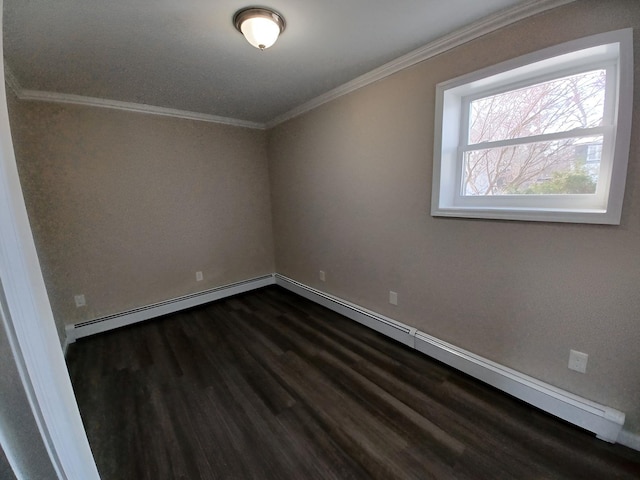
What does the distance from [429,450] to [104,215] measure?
336cm

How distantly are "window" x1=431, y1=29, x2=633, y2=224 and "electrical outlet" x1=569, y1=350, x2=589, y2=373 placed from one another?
30.1 inches

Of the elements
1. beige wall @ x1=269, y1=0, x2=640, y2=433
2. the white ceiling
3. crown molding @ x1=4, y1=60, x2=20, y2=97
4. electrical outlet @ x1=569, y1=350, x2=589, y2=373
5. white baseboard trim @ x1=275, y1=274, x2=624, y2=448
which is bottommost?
white baseboard trim @ x1=275, y1=274, x2=624, y2=448

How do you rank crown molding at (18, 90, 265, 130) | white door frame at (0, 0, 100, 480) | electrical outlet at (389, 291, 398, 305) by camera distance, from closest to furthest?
white door frame at (0, 0, 100, 480) < crown molding at (18, 90, 265, 130) < electrical outlet at (389, 291, 398, 305)

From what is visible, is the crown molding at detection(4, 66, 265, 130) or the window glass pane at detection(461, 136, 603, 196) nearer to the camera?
the window glass pane at detection(461, 136, 603, 196)

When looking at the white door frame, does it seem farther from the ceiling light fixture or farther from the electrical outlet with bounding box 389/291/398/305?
the electrical outlet with bounding box 389/291/398/305

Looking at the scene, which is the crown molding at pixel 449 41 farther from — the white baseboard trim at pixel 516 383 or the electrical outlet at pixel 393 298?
the white baseboard trim at pixel 516 383

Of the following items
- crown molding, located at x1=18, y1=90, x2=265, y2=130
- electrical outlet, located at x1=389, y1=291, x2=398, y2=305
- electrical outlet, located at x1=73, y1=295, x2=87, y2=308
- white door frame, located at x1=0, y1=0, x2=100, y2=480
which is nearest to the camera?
white door frame, located at x1=0, y1=0, x2=100, y2=480

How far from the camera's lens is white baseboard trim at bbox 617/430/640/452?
132 cm

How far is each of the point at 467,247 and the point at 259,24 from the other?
1.92 m

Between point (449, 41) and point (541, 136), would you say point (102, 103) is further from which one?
point (541, 136)

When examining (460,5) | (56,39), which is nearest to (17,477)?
(56,39)

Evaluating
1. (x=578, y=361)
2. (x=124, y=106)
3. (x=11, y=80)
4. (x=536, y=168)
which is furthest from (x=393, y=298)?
(x=11, y=80)

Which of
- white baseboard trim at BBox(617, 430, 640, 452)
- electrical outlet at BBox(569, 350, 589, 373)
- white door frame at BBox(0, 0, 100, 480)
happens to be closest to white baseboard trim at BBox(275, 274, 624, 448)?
white baseboard trim at BBox(617, 430, 640, 452)

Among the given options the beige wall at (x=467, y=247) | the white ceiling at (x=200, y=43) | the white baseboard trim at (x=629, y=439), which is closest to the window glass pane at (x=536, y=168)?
the beige wall at (x=467, y=247)
